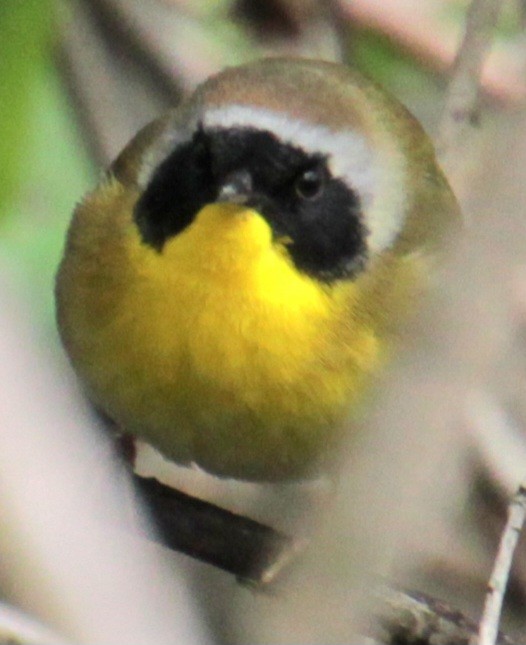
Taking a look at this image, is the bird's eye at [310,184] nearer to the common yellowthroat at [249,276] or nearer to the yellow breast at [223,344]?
the common yellowthroat at [249,276]

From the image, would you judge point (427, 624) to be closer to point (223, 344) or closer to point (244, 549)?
point (244, 549)

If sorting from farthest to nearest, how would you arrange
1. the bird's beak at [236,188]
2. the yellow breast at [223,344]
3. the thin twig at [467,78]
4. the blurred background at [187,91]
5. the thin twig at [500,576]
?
the thin twig at [467,78] < the yellow breast at [223,344] < the bird's beak at [236,188] < the thin twig at [500,576] < the blurred background at [187,91]

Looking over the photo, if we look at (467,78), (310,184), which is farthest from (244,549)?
(467,78)

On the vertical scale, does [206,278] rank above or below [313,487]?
below

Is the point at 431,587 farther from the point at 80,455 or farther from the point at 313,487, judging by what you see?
the point at 80,455

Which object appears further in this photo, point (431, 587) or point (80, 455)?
point (431, 587)

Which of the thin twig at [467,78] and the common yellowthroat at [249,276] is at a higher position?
the thin twig at [467,78]

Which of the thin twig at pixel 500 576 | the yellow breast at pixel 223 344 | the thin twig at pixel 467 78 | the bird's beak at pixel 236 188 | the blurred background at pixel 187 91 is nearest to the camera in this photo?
the blurred background at pixel 187 91

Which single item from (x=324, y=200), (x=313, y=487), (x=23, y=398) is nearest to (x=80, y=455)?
(x=23, y=398)

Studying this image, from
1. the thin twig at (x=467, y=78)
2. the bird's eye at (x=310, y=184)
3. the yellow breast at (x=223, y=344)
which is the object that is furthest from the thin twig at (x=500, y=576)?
the thin twig at (x=467, y=78)
